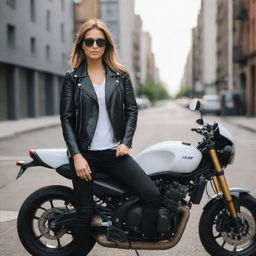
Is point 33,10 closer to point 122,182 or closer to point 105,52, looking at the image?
point 105,52

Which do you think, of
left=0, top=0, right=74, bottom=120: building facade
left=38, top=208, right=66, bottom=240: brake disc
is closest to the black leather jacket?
left=38, top=208, right=66, bottom=240: brake disc

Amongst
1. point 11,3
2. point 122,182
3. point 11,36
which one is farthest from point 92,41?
point 11,3

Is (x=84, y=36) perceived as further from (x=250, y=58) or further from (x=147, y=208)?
(x=250, y=58)

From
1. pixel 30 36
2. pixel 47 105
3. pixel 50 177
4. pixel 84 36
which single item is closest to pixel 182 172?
pixel 84 36

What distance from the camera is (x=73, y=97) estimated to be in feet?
12.3

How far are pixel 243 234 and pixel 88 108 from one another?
1.65m

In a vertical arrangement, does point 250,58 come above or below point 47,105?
above

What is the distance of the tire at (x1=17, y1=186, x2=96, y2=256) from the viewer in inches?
158

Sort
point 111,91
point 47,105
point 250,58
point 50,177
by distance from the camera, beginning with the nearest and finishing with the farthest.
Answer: point 111,91, point 50,177, point 250,58, point 47,105

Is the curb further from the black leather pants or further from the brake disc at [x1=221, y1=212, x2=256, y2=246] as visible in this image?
the brake disc at [x1=221, y1=212, x2=256, y2=246]

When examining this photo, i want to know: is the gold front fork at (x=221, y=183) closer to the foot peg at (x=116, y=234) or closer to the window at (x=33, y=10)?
the foot peg at (x=116, y=234)

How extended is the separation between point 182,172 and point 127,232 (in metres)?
0.65

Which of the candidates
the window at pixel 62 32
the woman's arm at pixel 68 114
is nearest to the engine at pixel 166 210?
the woman's arm at pixel 68 114

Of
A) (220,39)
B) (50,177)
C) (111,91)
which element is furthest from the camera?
(220,39)
